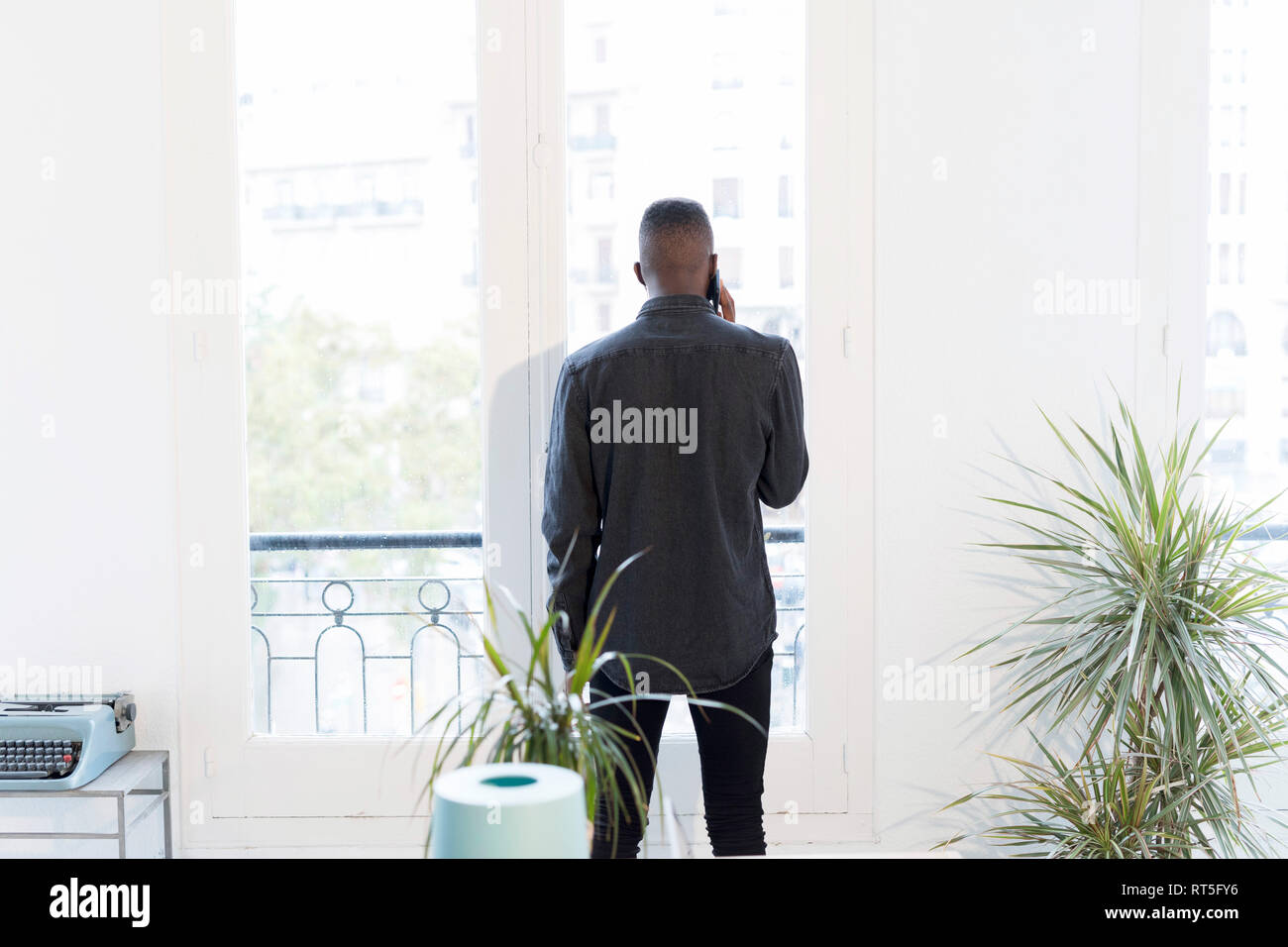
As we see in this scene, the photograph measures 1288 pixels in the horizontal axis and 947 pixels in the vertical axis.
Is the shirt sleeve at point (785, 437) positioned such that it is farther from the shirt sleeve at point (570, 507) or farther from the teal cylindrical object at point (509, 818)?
the teal cylindrical object at point (509, 818)

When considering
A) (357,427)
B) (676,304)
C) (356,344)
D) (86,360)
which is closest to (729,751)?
(676,304)

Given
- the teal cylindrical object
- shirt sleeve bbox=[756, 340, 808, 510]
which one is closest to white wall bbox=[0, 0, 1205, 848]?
shirt sleeve bbox=[756, 340, 808, 510]

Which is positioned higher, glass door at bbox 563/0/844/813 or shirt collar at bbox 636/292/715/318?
glass door at bbox 563/0/844/813

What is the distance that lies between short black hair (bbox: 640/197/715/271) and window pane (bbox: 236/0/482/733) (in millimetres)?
854

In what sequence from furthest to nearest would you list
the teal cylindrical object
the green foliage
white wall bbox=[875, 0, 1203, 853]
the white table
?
the green foliage → white wall bbox=[875, 0, 1203, 853] → the white table → the teal cylindrical object

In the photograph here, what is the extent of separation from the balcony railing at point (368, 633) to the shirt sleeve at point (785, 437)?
2.44 ft

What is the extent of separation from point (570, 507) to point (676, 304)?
0.44m

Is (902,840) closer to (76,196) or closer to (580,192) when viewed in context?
(580,192)

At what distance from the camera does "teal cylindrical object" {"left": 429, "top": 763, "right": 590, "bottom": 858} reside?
0.78 metres

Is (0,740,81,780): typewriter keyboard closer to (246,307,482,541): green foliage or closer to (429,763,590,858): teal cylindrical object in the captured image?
(246,307,482,541): green foliage

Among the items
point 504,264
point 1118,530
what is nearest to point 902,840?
point 1118,530

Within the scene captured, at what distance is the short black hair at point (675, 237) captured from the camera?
6.30 feet


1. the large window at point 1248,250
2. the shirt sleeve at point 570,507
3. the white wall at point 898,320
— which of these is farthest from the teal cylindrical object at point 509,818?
the large window at point 1248,250

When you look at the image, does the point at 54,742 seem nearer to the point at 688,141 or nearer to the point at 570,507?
the point at 570,507
